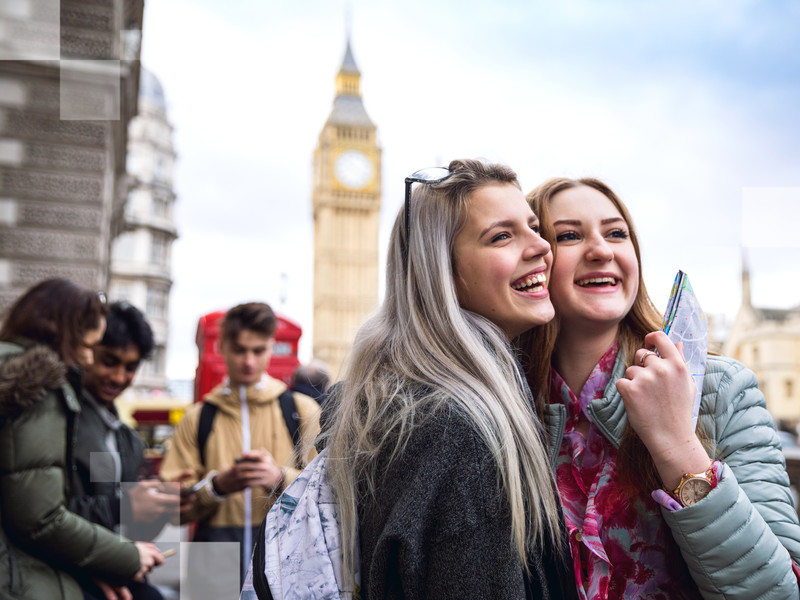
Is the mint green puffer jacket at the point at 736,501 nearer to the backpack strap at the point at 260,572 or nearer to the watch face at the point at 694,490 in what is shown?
the watch face at the point at 694,490

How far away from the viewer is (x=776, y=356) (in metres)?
48.1

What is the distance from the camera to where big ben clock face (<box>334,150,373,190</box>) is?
6469 cm

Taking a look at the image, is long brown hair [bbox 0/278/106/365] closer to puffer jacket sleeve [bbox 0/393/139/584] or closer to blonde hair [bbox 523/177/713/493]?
puffer jacket sleeve [bbox 0/393/139/584]

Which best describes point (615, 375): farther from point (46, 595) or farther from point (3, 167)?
point (3, 167)

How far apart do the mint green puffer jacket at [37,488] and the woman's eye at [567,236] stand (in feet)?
5.04

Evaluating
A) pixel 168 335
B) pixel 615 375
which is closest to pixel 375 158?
pixel 168 335

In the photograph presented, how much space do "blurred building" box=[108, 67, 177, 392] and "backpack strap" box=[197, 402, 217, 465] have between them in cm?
3962

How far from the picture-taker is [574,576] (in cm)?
135

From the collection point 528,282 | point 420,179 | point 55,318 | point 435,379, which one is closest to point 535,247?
point 528,282

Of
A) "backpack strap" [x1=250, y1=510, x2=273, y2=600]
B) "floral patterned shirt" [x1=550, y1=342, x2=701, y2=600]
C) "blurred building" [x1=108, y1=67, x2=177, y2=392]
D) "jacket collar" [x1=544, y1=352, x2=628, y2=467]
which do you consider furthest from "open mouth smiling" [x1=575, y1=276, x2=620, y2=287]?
"blurred building" [x1=108, y1=67, x2=177, y2=392]

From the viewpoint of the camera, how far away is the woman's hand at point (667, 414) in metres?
1.32

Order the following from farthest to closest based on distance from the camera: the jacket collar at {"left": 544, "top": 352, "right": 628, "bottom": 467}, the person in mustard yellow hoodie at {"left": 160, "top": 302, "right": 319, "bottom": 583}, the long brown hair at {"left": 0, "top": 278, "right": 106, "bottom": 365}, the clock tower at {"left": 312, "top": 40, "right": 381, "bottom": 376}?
the clock tower at {"left": 312, "top": 40, "right": 381, "bottom": 376}
the person in mustard yellow hoodie at {"left": 160, "top": 302, "right": 319, "bottom": 583}
the long brown hair at {"left": 0, "top": 278, "right": 106, "bottom": 365}
the jacket collar at {"left": 544, "top": 352, "right": 628, "bottom": 467}

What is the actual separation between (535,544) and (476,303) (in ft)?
1.75

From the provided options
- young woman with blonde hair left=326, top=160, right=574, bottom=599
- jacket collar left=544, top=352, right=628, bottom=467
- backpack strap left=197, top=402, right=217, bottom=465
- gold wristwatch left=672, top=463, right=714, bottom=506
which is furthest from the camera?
backpack strap left=197, top=402, right=217, bottom=465
